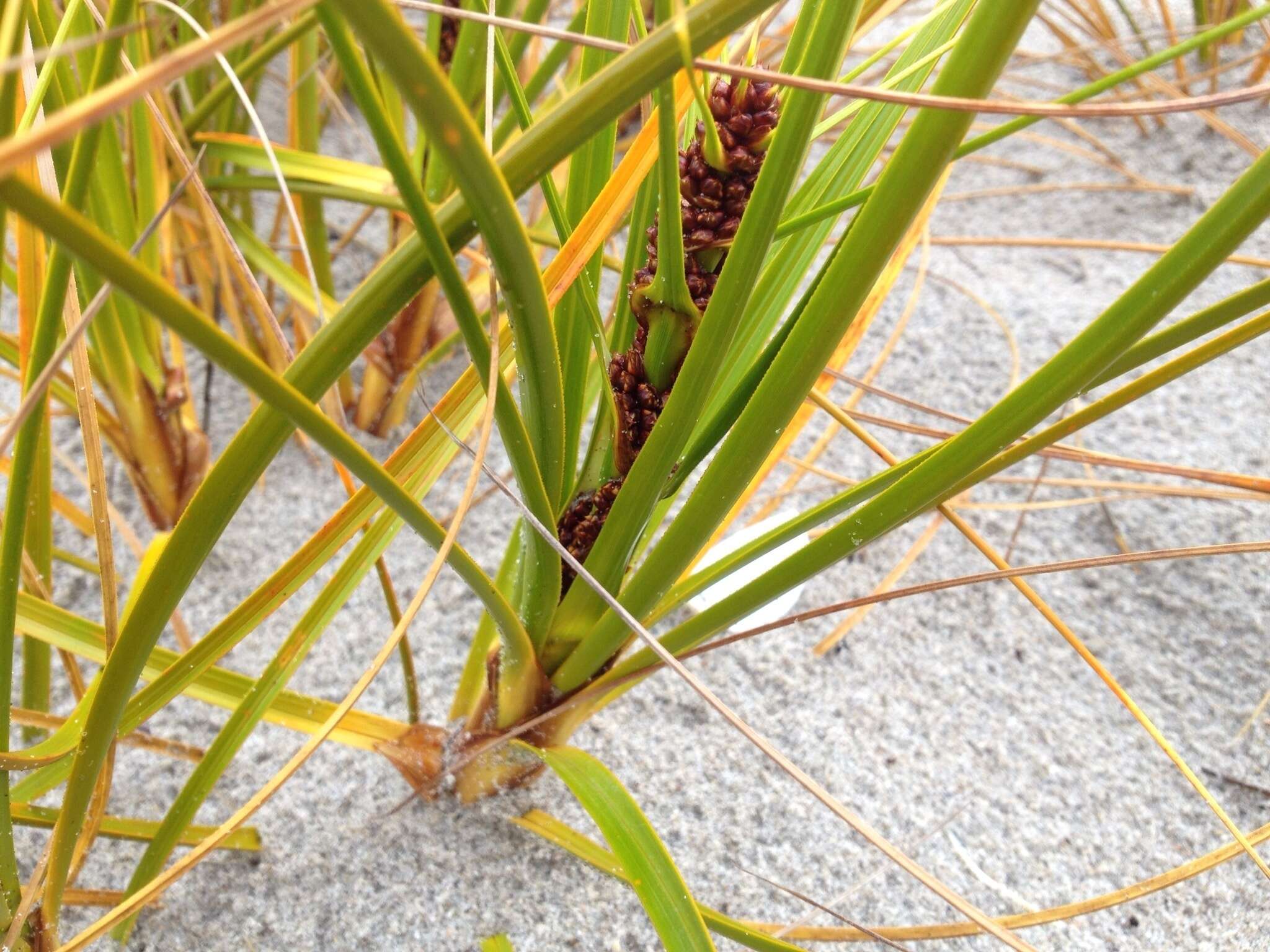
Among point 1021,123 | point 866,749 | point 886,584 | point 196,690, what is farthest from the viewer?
point 886,584

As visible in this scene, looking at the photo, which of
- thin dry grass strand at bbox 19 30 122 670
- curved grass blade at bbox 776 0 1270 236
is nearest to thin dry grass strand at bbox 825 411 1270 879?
curved grass blade at bbox 776 0 1270 236

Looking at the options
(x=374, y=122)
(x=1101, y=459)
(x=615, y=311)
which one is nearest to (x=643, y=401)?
(x=615, y=311)

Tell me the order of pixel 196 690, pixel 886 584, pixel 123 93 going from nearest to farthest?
pixel 123 93, pixel 196 690, pixel 886 584

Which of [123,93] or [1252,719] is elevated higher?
[1252,719]

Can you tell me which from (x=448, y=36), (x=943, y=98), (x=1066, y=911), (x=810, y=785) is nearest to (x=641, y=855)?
(x=810, y=785)

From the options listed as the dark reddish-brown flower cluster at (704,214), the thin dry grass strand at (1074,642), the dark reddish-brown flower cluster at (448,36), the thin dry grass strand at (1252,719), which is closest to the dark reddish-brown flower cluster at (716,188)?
the dark reddish-brown flower cluster at (704,214)

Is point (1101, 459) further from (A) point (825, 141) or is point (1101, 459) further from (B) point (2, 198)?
(A) point (825, 141)

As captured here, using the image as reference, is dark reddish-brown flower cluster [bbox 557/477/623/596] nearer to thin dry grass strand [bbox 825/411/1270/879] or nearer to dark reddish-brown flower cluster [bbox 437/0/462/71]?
thin dry grass strand [bbox 825/411/1270/879]

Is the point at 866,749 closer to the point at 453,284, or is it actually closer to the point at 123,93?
the point at 453,284
